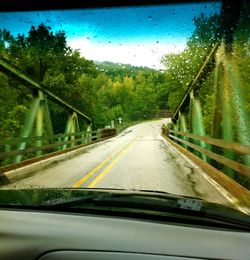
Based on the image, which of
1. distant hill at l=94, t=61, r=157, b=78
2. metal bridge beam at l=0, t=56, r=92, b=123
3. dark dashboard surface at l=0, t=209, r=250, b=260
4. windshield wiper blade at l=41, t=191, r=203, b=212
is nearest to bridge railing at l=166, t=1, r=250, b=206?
distant hill at l=94, t=61, r=157, b=78

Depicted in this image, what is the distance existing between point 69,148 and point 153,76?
41.2ft

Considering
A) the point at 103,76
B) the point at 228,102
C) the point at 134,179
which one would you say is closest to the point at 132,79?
the point at 103,76

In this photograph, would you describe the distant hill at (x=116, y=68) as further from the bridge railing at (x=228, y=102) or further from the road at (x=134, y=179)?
the road at (x=134, y=179)

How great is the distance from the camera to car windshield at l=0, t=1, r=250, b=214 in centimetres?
454

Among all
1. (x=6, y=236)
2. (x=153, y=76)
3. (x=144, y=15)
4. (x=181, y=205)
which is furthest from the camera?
(x=153, y=76)

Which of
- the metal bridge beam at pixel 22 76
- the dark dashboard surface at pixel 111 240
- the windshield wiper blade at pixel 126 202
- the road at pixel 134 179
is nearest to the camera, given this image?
→ the dark dashboard surface at pixel 111 240

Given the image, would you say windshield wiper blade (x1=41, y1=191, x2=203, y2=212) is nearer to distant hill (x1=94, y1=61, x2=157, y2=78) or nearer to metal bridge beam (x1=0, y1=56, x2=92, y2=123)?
distant hill (x1=94, y1=61, x2=157, y2=78)

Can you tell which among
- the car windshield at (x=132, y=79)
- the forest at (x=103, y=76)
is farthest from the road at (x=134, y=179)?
the forest at (x=103, y=76)

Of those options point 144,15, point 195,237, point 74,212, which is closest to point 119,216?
point 74,212

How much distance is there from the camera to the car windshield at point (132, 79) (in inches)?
179

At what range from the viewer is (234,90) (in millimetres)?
8258

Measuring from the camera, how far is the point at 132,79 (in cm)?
634

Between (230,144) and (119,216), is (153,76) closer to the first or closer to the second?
(230,144)

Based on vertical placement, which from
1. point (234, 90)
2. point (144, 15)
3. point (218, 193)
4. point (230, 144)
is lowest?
point (218, 193)
